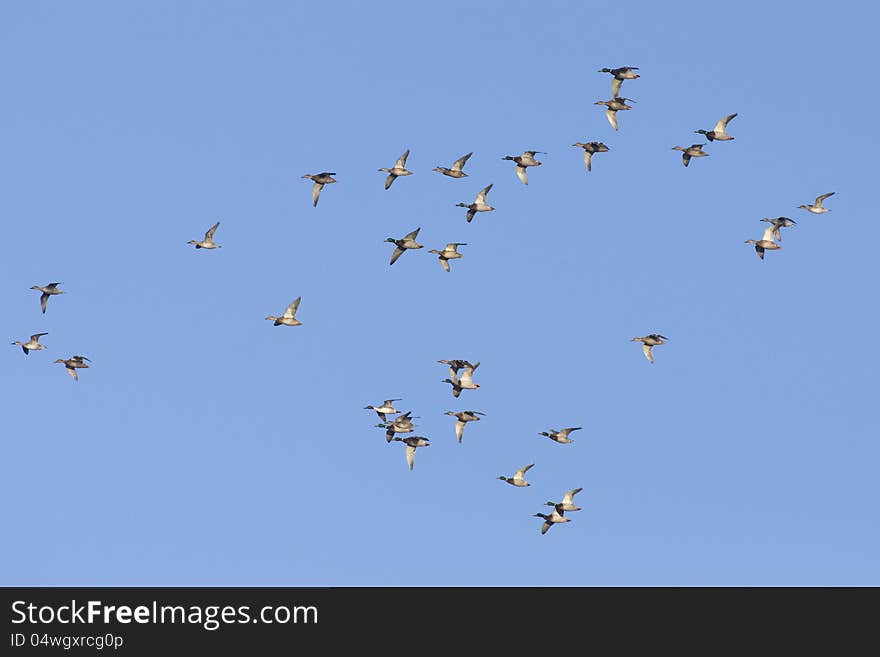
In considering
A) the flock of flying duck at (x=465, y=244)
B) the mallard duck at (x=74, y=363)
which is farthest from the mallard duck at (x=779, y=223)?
the mallard duck at (x=74, y=363)

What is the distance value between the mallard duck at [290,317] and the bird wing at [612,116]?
18.8 m

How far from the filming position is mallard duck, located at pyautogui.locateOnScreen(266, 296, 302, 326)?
10594cm

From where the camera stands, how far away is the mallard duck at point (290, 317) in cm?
10594

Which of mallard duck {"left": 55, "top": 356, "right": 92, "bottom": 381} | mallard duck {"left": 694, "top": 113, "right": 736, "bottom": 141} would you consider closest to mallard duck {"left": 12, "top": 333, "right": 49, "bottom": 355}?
mallard duck {"left": 55, "top": 356, "right": 92, "bottom": 381}

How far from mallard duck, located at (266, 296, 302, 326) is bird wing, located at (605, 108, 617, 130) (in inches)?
741

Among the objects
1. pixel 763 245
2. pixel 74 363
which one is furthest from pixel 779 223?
pixel 74 363

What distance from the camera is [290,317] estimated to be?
10638cm

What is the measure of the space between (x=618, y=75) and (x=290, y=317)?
847 inches

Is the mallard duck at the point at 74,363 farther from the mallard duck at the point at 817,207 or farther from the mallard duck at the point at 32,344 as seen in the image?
the mallard duck at the point at 817,207
